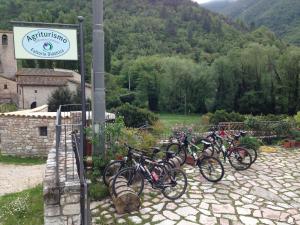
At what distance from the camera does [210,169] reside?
731cm

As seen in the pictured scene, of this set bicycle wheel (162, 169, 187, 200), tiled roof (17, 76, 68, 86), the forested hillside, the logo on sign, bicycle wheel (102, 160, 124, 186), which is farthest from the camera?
the forested hillside

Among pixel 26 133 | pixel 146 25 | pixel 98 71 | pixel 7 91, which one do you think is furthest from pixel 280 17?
pixel 98 71

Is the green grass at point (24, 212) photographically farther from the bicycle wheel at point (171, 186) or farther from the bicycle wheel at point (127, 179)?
the bicycle wheel at point (171, 186)

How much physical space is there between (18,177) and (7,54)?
123 ft

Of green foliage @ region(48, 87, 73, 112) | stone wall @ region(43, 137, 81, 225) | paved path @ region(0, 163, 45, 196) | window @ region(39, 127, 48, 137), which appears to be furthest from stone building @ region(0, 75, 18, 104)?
stone wall @ region(43, 137, 81, 225)

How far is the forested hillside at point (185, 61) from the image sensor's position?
40.2m

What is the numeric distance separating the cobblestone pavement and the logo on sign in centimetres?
310

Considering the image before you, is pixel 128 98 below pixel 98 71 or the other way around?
the other way around

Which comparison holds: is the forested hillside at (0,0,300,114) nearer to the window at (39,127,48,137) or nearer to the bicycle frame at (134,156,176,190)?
the window at (39,127,48,137)

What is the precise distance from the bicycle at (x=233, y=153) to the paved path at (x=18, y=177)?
20.8ft

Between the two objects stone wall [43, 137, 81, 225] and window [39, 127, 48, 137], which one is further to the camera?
window [39, 127, 48, 137]

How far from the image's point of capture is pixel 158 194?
21.3ft

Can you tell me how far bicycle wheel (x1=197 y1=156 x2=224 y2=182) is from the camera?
23.7ft

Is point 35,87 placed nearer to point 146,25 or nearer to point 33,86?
point 33,86
